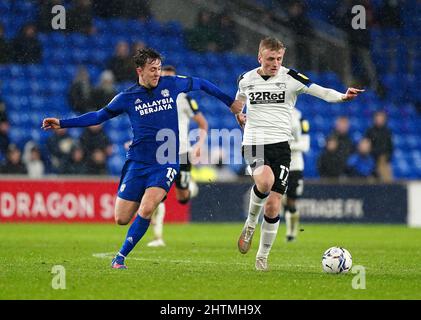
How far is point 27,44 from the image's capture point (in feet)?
64.5

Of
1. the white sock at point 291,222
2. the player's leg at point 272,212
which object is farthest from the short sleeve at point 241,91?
the white sock at point 291,222

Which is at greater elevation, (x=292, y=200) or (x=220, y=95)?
(x=220, y=95)

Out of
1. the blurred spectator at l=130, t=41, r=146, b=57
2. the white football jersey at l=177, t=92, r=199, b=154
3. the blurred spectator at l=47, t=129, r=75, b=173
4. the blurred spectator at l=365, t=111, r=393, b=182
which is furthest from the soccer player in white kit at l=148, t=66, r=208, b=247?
the blurred spectator at l=365, t=111, r=393, b=182

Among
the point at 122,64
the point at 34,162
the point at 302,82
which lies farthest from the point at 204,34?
the point at 302,82

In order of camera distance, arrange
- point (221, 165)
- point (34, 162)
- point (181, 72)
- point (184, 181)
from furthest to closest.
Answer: point (181, 72), point (221, 165), point (34, 162), point (184, 181)

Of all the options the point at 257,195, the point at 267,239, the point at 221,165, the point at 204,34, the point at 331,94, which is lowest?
the point at 267,239

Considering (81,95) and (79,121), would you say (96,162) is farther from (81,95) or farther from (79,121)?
(79,121)

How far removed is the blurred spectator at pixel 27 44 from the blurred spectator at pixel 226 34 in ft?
12.2

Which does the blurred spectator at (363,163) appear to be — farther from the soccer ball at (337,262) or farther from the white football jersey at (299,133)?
the soccer ball at (337,262)

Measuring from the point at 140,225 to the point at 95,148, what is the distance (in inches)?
370

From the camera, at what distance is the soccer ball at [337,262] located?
9.27 metres
